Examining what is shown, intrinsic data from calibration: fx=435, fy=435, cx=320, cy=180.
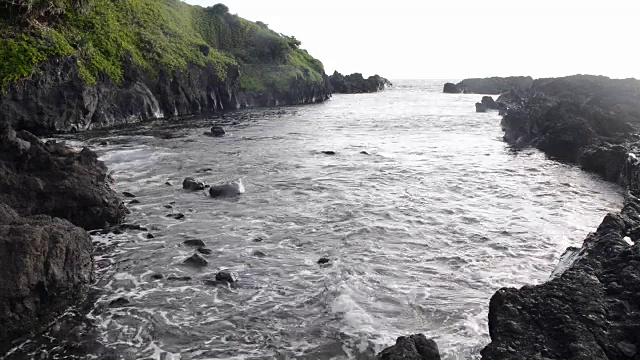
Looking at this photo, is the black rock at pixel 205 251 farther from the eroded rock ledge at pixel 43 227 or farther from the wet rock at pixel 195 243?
the eroded rock ledge at pixel 43 227

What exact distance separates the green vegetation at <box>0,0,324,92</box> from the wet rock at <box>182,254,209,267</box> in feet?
68.6

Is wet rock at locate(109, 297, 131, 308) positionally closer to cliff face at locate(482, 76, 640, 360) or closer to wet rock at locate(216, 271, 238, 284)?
wet rock at locate(216, 271, 238, 284)

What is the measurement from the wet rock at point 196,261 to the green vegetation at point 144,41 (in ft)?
68.6

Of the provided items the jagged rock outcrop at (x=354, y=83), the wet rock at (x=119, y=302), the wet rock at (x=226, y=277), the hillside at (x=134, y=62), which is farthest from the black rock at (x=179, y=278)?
the jagged rock outcrop at (x=354, y=83)

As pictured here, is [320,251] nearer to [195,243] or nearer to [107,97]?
[195,243]

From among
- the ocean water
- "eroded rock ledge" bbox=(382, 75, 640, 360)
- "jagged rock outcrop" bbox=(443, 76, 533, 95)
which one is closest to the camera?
"eroded rock ledge" bbox=(382, 75, 640, 360)

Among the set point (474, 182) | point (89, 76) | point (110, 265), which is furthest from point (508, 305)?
point (89, 76)

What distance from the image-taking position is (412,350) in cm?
558

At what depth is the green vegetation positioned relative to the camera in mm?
25547

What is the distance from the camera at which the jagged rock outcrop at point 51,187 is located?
1097 cm

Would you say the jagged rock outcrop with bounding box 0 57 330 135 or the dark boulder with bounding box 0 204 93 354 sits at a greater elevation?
the jagged rock outcrop with bounding box 0 57 330 135

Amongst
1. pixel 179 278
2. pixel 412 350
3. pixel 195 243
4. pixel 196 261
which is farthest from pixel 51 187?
pixel 412 350

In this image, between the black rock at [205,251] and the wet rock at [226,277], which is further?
the black rock at [205,251]

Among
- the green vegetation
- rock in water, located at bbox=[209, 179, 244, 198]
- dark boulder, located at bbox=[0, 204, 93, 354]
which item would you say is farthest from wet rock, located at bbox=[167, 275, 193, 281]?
the green vegetation
